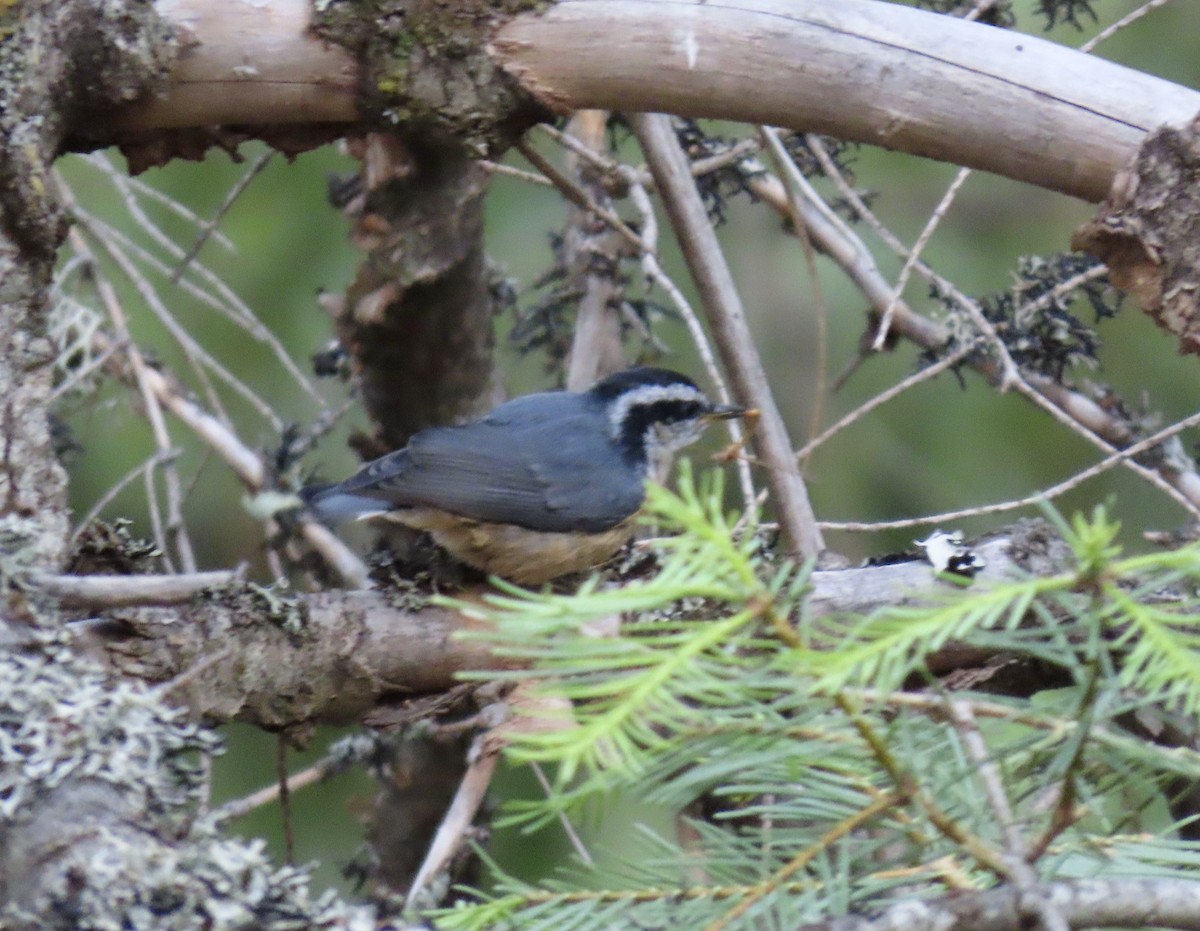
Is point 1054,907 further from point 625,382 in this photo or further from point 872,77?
point 625,382

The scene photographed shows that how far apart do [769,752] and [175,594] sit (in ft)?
2.24

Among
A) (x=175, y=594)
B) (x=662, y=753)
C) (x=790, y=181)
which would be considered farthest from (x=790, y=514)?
(x=662, y=753)

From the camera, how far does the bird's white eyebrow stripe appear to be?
2643mm

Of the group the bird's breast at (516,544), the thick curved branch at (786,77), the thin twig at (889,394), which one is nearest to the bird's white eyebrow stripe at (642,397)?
the bird's breast at (516,544)

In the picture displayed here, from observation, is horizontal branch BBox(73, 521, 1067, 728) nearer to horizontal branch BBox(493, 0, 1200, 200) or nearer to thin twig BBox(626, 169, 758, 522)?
thin twig BBox(626, 169, 758, 522)

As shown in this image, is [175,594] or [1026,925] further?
[175,594]

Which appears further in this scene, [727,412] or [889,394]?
[727,412]

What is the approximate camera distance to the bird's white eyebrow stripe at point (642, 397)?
2.64 metres

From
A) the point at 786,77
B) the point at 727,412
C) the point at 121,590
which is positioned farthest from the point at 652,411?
the point at 121,590

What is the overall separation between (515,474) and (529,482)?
0.03 metres

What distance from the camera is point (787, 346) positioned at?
3926 mm

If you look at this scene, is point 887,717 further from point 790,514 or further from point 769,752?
point 790,514

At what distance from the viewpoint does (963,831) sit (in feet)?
2.96

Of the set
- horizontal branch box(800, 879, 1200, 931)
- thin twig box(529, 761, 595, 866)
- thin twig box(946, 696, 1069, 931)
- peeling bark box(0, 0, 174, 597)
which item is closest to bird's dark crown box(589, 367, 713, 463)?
thin twig box(529, 761, 595, 866)
